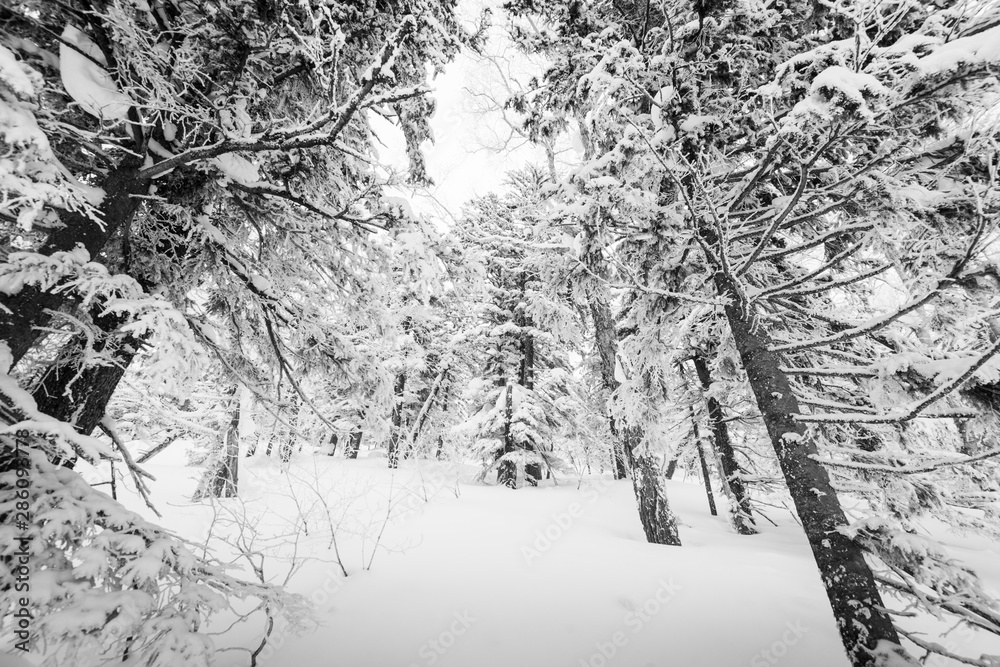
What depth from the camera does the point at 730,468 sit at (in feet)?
27.6

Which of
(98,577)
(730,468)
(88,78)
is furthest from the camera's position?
(730,468)

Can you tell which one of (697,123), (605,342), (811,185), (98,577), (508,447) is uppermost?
(697,123)

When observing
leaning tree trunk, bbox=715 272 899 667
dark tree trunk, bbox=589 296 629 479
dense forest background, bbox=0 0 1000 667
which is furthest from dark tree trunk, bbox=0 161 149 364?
dark tree trunk, bbox=589 296 629 479

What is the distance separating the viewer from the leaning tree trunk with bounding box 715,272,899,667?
249cm

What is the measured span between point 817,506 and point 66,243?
5758 millimetres

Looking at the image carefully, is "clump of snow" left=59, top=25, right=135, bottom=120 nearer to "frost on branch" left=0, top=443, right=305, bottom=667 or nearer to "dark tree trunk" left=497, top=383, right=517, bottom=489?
"frost on branch" left=0, top=443, right=305, bottom=667

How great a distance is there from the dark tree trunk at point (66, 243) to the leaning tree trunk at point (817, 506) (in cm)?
459

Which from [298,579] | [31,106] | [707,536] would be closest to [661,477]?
[707,536]

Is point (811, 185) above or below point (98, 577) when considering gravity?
above

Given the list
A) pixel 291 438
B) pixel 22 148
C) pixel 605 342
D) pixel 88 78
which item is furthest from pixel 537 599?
pixel 88 78

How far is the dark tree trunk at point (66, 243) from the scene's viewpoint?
2.24 metres

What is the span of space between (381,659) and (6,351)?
323 centimetres

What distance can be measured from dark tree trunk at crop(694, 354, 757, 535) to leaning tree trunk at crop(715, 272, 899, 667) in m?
5.30

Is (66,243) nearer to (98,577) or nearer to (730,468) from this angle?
(98,577)
